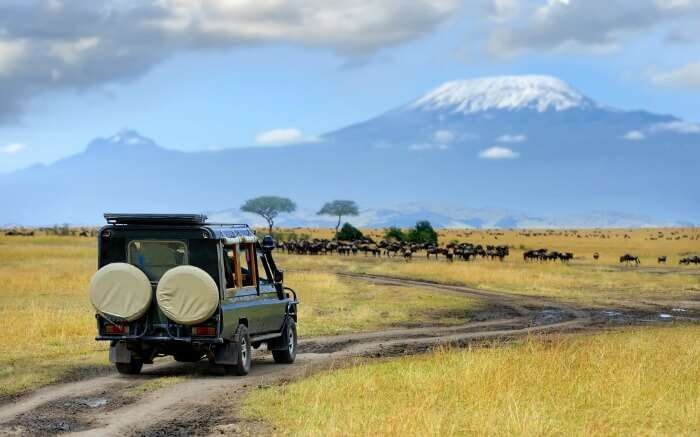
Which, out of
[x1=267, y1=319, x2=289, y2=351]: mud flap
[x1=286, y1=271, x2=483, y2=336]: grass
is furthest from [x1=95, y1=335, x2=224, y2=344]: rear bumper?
[x1=286, y1=271, x2=483, y2=336]: grass

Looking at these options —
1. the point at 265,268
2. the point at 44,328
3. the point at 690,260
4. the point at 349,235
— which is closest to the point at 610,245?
the point at 349,235

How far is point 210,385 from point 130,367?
2.15m

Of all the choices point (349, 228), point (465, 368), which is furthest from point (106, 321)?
point (349, 228)

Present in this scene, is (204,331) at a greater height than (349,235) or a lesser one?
lesser

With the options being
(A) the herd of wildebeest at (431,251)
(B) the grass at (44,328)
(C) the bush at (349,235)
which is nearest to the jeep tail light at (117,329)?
(B) the grass at (44,328)

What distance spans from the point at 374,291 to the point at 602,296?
10.1m

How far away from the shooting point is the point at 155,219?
18.1 metres

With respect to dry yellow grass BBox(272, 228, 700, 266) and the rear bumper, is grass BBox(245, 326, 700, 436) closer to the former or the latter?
the rear bumper

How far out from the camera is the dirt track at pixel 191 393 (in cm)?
1362

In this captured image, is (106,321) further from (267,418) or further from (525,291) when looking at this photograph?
(525,291)

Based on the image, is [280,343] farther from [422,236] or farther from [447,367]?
[422,236]

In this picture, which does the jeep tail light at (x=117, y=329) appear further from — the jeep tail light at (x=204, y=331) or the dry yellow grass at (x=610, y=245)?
the dry yellow grass at (x=610, y=245)

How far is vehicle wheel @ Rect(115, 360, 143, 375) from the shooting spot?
61.8 feet

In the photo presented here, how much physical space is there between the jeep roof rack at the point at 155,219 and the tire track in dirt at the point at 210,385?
2.74m
